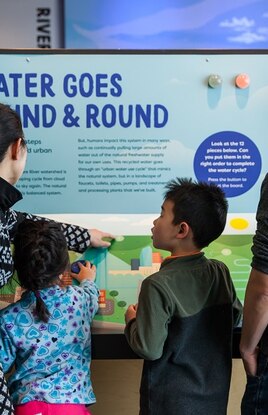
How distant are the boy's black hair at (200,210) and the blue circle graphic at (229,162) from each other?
33 centimetres

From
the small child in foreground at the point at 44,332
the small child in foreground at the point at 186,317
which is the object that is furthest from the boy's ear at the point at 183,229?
the small child in foreground at the point at 44,332

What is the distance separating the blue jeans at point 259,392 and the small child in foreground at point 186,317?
8cm

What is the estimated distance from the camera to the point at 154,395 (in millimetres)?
1178

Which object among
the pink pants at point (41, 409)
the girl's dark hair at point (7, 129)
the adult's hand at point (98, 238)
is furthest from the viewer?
the adult's hand at point (98, 238)

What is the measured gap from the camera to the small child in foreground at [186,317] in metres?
1.12

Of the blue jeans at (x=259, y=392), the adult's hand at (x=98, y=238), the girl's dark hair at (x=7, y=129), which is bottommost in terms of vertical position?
the blue jeans at (x=259, y=392)

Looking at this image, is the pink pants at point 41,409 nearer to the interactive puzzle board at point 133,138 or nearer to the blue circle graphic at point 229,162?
the interactive puzzle board at point 133,138

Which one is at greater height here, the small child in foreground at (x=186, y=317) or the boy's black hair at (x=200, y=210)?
the boy's black hair at (x=200, y=210)

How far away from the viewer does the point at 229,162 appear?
61.1 inches

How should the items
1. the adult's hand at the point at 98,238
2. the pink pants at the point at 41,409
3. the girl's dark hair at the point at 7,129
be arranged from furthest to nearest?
1. the adult's hand at the point at 98,238
2. the pink pants at the point at 41,409
3. the girl's dark hair at the point at 7,129

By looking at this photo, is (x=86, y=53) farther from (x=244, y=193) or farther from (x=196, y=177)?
(x=244, y=193)

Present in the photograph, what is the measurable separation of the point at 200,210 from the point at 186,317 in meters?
0.25

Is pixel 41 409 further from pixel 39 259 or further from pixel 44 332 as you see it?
pixel 39 259

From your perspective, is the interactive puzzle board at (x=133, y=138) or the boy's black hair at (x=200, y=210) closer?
the boy's black hair at (x=200, y=210)
